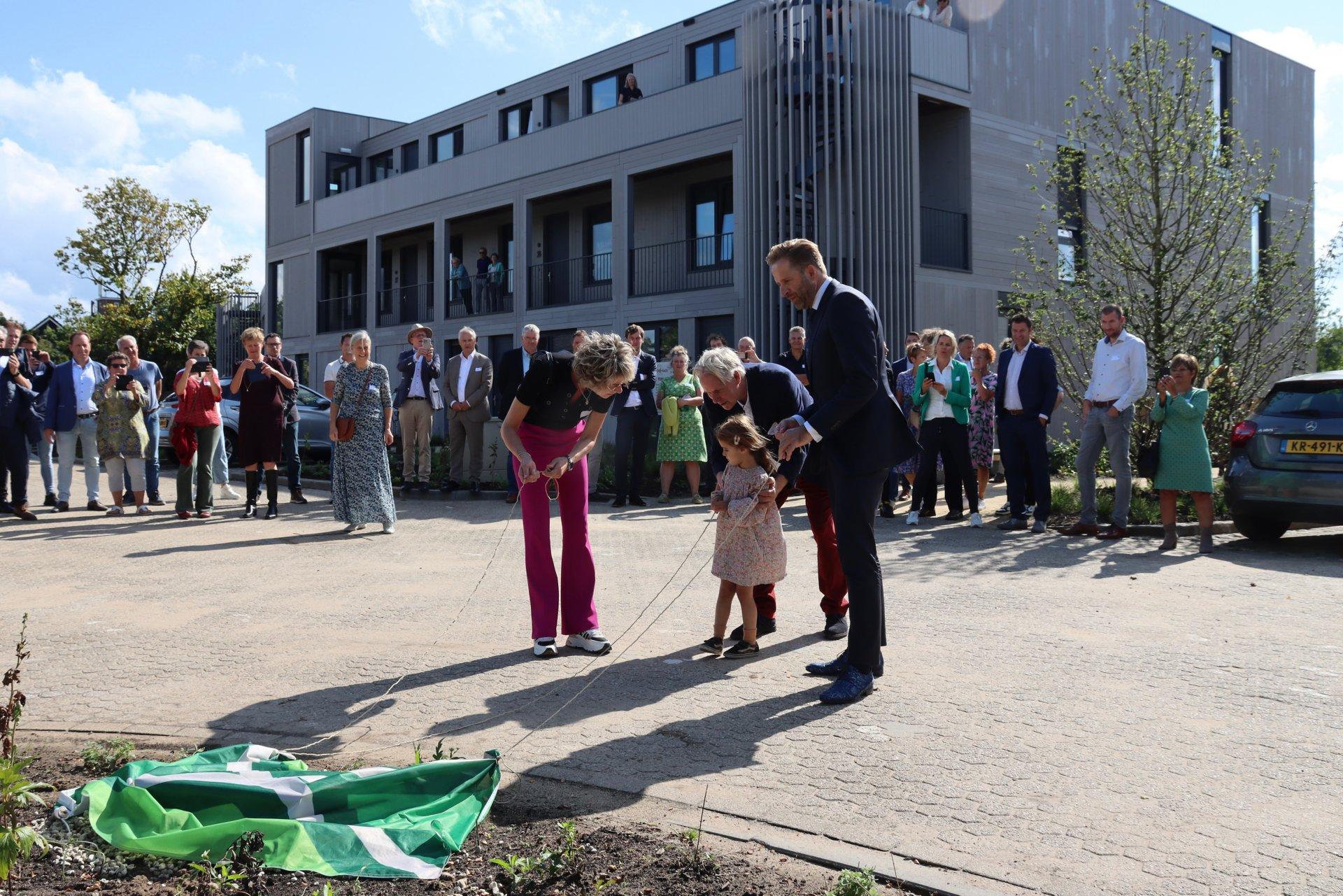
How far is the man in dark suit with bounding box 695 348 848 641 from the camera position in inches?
236

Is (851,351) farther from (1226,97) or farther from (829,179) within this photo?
(1226,97)

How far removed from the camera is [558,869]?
3.26 meters

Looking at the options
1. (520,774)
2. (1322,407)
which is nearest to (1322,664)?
(520,774)

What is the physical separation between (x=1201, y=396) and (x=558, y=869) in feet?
29.8

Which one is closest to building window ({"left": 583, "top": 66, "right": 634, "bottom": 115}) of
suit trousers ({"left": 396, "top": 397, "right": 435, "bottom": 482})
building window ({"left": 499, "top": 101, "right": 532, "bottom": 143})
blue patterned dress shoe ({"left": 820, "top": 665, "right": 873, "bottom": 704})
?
building window ({"left": 499, "top": 101, "right": 532, "bottom": 143})

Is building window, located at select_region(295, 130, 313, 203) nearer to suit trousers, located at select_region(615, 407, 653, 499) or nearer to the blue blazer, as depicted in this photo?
the blue blazer

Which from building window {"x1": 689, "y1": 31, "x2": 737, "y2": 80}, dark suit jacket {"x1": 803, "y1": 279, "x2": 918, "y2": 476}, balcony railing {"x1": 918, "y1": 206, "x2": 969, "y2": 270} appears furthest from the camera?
building window {"x1": 689, "y1": 31, "x2": 737, "y2": 80}

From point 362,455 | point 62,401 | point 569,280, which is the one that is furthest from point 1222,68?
point 62,401

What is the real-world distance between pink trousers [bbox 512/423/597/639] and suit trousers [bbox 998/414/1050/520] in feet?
21.0

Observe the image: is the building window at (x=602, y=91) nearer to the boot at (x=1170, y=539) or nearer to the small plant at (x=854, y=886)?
the boot at (x=1170, y=539)

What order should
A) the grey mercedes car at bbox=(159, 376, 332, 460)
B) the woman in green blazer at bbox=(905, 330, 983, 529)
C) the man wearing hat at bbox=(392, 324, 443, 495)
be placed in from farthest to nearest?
the grey mercedes car at bbox=(159, 376, 332, 460)
the man wearing hat at bbox=(392, 324, 443, 495)
the woman in green blazer at bbox=(905, 330, 983, 529)

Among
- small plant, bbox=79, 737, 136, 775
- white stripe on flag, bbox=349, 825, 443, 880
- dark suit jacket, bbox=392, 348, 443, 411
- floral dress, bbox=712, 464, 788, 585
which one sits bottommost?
white stripe on flag, bbox=349, 825, 443, 880

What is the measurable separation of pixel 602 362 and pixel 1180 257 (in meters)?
9.99

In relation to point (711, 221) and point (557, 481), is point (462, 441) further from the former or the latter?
point (711, 221)
